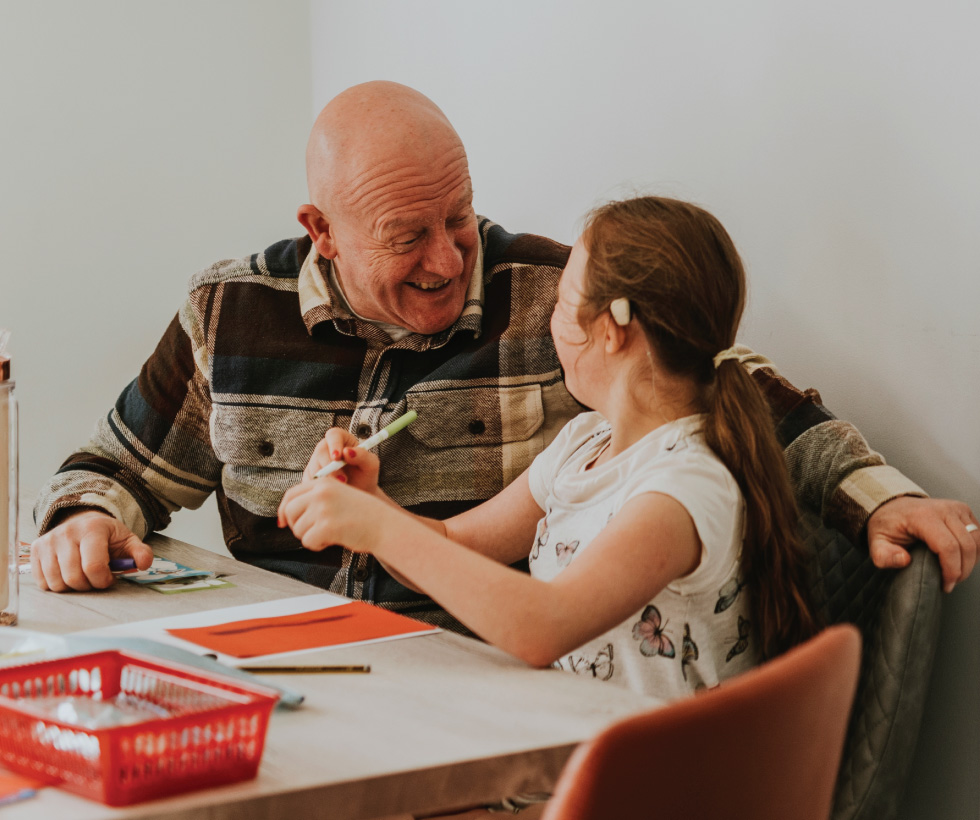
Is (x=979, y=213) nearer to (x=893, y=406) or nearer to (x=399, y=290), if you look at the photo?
(x=893, y=406)

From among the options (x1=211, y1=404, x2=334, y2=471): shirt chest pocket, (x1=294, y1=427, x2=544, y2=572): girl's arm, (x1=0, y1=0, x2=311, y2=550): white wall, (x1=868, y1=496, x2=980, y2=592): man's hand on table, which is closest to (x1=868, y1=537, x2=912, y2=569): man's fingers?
(x1=868, y1=496, x2=980, y2=592): man's hand on table

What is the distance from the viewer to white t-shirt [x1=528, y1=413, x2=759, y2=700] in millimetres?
1129

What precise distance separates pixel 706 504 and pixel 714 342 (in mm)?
238

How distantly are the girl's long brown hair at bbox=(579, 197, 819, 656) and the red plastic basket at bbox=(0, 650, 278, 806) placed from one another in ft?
2.08

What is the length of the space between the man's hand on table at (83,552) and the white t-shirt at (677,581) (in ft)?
1.83

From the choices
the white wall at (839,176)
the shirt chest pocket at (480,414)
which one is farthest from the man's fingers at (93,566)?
the white wall at (839,176)

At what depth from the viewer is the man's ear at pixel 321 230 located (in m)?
1.82

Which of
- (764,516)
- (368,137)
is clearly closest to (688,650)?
(764,516)

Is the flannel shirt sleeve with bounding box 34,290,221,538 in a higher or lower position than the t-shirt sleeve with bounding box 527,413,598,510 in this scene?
lower

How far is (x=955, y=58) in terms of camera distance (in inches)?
51.6

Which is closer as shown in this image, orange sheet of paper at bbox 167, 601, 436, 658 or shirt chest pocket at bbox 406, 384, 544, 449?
orange sheet of paper at bbox 167, 601, 436, 658

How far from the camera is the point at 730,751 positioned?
602mm

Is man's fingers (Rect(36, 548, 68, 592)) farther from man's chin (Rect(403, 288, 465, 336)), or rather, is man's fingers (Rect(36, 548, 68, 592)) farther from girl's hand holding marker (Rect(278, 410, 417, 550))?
man's chin (Rect(403, 288, 465, 336))

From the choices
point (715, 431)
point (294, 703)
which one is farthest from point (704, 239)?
point (294, 703)
